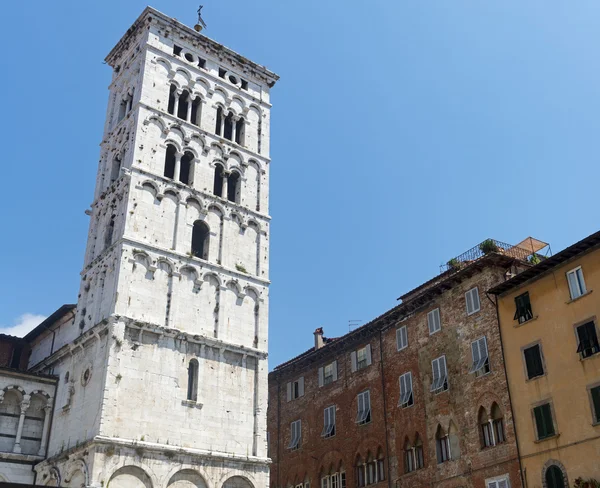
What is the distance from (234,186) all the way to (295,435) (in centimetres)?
1686

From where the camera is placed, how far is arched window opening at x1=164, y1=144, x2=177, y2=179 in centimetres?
3634

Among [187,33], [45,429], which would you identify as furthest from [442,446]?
[187,33]

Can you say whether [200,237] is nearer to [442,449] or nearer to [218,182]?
[218,182]

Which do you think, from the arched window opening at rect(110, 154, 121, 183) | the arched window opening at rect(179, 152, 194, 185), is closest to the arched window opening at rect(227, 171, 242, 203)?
the arched window opening at rect(179, 152, 194, 185)

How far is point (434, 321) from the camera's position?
120 ft

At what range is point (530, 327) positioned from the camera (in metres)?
30.8

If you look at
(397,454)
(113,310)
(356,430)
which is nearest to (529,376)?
(397,454)

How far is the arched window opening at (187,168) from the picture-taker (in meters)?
36.8

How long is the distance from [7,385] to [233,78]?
71.7 feet

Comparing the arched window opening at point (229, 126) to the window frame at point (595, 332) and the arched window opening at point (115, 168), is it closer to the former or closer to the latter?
the arched window opening at point (115, 168)

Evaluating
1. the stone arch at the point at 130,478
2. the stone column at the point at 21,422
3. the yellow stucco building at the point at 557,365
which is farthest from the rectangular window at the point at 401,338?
the stone column at the point at 21,422

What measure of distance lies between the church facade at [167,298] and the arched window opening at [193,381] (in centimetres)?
5

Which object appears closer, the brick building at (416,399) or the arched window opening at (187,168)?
the brick building at (416,399)

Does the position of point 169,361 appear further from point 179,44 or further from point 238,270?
point 179,44
